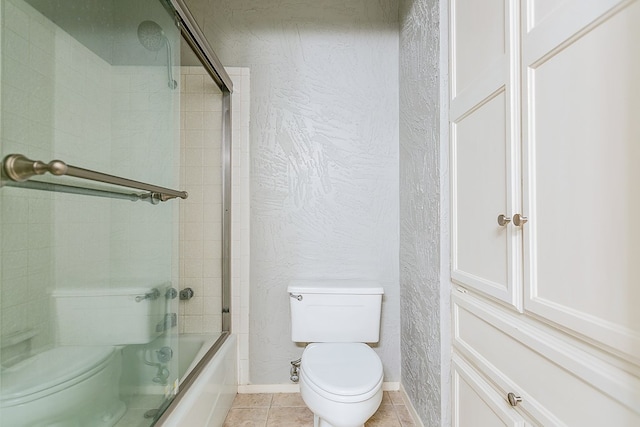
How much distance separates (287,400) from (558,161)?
176 centimetres

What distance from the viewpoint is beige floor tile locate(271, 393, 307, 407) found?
73.8 inches

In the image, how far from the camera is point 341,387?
1311 mm

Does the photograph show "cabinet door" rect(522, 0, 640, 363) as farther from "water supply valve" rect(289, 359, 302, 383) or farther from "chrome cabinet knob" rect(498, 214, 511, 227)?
"water supply valve" rect(289, 359, 302, 383)

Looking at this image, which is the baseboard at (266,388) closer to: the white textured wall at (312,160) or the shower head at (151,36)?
the white textured wall at (312,160)

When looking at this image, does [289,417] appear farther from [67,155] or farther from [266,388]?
[67,155]

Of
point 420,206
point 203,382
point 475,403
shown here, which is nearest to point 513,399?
point 475,403

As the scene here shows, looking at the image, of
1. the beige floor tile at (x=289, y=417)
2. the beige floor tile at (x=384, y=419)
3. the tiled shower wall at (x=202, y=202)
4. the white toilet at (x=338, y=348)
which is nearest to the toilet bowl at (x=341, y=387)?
the white toilet at (x=338, y=348)

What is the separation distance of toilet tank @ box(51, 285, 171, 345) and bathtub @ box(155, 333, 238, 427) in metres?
0.27

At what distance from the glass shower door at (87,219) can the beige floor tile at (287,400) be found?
2.64ft

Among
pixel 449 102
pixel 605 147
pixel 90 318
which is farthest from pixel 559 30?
pixel 90 318

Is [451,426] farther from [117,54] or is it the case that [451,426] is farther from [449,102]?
[117,54]

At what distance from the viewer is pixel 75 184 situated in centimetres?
83

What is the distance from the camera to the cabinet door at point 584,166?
22.8 inches

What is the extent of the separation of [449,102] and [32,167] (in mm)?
1267
